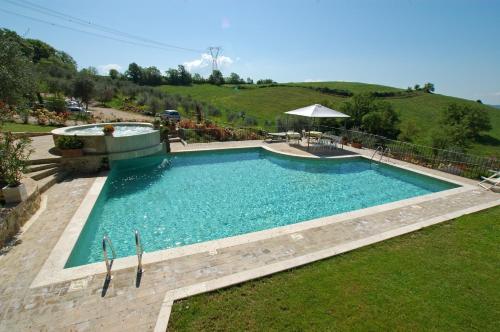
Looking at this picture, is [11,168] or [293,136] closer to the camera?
[11,168]

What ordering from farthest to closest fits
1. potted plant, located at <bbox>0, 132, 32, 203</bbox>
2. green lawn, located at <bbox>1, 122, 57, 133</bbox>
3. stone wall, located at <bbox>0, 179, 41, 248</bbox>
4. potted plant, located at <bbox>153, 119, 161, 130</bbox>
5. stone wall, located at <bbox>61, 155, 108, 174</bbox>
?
green lawn, located at <bbox>1, 122, 57, 133</bbox> < potted plant, located at <bbox>153, 119, 161, 130</bbox> < stone wall, located at <bbox>61, 155, 108, 174</bbox> < potted plant, located at <bbox>0, 132, 32, 203</bbox> < stone wall, located at <bbox>0, 179, 41, 248</bbox>

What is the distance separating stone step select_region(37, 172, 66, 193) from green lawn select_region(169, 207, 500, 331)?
7734mm

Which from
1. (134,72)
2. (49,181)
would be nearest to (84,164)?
(49,181)

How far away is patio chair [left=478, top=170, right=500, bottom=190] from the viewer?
34.7 ft

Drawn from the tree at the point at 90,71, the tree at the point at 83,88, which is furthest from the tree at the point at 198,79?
the tree at the point at 83,88

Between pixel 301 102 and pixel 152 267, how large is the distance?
5365 cm

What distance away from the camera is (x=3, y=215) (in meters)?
6.20

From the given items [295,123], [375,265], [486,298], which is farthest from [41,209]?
[295,123]

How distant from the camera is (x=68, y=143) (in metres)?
11.2

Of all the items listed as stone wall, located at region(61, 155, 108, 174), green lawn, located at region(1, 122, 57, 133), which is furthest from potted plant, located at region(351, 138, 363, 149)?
green lawn, located at region(1, 122, 57, 133)

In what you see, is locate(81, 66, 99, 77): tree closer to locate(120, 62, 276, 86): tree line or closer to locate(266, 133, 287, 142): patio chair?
locate(120, 62, 276, 86): tree line

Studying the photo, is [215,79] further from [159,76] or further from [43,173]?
[43,173]

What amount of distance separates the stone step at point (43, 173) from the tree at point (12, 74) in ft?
39.6

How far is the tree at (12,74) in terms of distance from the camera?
1788 centimetres
